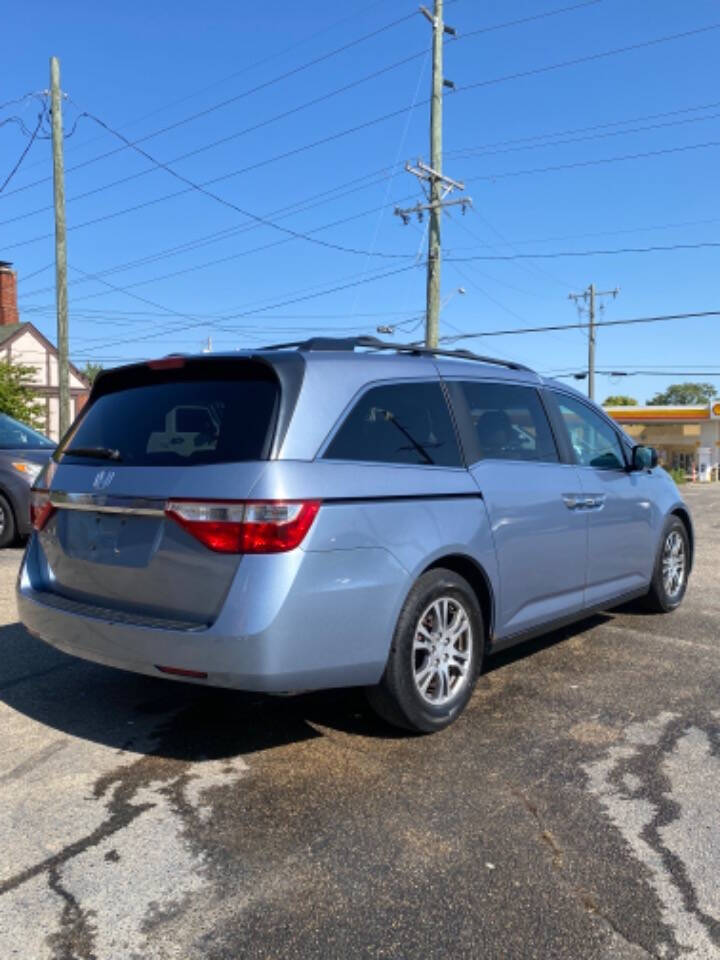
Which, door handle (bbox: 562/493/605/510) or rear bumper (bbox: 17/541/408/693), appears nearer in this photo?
rear bumper (bbox: 17/541/408/693)

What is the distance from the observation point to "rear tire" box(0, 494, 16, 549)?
9.48m

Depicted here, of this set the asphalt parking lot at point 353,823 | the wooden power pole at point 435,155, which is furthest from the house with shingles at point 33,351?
the asphalt parking lot at point 353,823

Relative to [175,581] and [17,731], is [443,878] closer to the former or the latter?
[175,581]

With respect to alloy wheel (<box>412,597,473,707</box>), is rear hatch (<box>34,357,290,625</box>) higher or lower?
higher

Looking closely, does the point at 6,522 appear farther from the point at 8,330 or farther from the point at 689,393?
the point at 689,393

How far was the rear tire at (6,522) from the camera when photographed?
31.1 ft

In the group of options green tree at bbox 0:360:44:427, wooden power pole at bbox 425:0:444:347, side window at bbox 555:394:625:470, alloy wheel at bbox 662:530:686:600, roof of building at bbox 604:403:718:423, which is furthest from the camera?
roof of building at bbox 604:403:718:423

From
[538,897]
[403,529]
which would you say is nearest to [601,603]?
[403,529]

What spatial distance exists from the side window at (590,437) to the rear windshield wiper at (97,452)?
9.14 ft

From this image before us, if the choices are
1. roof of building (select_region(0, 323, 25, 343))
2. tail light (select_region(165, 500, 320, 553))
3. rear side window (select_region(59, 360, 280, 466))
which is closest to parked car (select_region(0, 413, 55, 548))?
rear side window (select_region(59, 360, 280, 466))

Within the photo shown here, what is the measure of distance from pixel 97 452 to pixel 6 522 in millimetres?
6163

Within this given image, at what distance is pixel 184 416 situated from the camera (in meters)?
3.79

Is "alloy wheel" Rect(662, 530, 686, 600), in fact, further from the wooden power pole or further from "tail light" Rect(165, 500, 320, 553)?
the wooden power pole

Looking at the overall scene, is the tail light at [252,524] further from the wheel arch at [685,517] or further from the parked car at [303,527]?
the wheel arch at [685,517]
